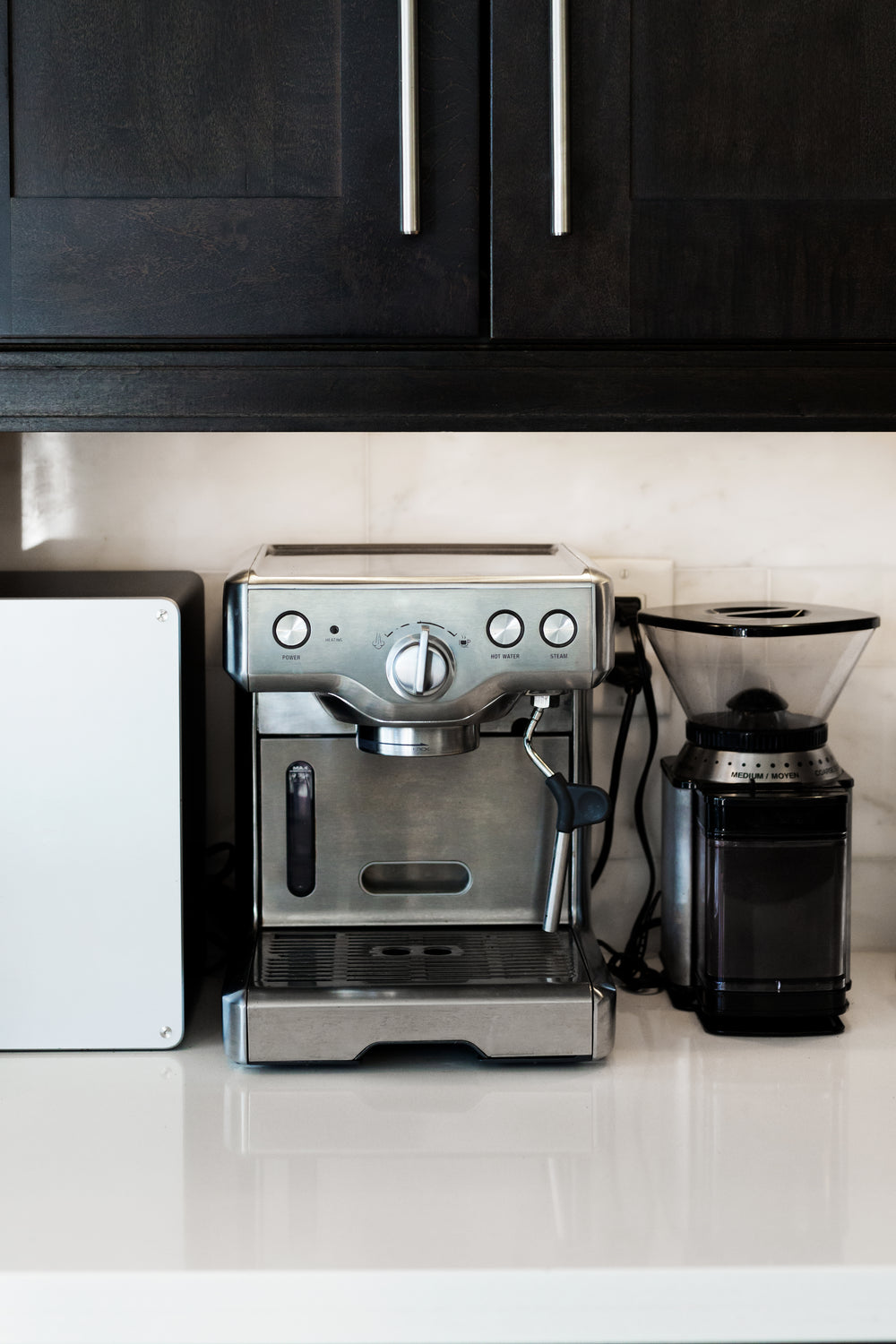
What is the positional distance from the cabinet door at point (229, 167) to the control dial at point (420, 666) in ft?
0.74

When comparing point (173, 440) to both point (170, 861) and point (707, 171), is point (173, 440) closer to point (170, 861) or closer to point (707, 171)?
point (170, 861)

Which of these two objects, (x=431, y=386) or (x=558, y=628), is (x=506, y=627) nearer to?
(x=558, y=628)

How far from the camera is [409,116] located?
85 centimetres

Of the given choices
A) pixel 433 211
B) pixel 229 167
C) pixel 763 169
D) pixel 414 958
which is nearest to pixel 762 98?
pixel 763 169

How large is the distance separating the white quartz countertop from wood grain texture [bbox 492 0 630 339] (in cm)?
54

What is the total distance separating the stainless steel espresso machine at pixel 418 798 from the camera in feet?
2.90

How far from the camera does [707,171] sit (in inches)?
34.2

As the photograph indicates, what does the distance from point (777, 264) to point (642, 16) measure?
19cm

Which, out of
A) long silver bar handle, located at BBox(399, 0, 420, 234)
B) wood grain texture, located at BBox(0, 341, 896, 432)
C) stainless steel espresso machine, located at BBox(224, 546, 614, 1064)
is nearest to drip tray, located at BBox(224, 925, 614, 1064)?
stainless steel espresso machine, located at BBox(224, 546, 614, 1064)

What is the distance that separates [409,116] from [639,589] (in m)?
0.50

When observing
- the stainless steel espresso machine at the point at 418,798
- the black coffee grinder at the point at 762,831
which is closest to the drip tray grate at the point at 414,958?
the stainless steel espresso machine at the point at 418,798

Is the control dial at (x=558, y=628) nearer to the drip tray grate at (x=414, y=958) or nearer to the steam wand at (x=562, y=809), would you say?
the steam wand at (x=562, y=809)

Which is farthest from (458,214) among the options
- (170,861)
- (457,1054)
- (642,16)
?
(457,1054)

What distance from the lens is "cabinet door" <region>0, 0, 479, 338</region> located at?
851mm
